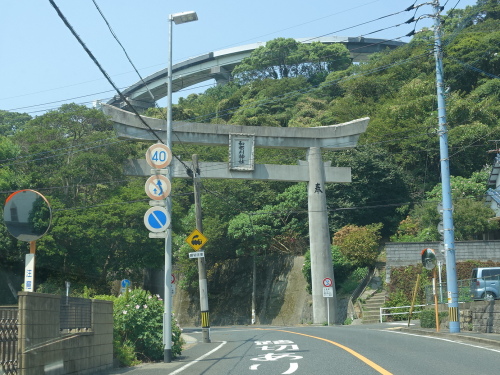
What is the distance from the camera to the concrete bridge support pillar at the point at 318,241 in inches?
1314

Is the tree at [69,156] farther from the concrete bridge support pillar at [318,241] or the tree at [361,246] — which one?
the tree at [361,246]

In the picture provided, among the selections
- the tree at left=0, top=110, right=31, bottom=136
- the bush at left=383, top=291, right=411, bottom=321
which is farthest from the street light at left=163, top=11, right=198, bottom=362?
the tree at left=0, top=110, right=31, bottom=136

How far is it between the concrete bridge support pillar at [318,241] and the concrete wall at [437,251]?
5.01 metres

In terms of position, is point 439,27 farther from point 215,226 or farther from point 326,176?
point 215,226

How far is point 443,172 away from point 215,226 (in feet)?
84.4

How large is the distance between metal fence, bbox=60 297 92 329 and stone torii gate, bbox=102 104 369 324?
2013cm

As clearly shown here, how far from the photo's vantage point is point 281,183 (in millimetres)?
47750

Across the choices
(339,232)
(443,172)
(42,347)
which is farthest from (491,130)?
(42,347)

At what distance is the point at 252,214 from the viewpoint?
139 ft

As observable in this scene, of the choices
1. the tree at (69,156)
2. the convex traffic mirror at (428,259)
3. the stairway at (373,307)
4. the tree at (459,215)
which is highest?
the tree at (69,156)

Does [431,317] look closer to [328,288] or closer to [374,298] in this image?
[328,288]

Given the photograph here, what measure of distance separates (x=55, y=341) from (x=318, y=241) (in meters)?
25.2

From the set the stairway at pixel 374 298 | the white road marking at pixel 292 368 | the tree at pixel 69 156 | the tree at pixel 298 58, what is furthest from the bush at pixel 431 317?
the tree at pixel 298 58

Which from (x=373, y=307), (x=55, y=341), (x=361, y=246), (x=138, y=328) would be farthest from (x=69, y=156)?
(x=55, y=341)
